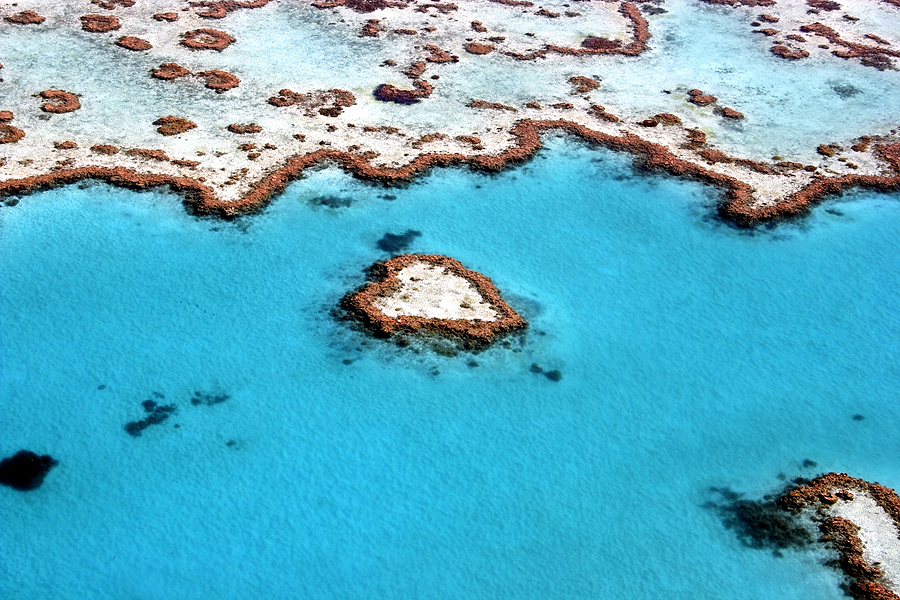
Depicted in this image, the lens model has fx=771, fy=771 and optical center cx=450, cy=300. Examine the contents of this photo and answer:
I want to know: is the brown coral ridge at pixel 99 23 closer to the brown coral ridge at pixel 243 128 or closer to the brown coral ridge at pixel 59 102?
the brown coral ridge at pixel 59 102

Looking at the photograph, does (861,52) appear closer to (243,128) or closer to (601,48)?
(601,48)

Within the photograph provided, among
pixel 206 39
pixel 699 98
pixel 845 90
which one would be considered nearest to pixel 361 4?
pixel 206 39

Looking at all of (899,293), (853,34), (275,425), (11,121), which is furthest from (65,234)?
(853,34)

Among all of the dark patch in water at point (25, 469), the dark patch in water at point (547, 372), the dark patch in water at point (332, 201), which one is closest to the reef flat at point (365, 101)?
the dark patch in water at point (332, 201)

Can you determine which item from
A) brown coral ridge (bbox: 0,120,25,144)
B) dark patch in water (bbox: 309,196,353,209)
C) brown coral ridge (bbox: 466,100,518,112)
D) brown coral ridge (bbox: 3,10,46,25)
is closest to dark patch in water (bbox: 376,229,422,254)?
dark patch in water (bbox: 309,196,353,209)

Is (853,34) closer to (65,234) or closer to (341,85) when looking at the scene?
(341,85)

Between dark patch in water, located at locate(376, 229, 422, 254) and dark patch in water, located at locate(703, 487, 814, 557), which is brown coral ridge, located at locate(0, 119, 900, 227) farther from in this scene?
dark patch in water, located at locate(703, 487, 814, 557)
